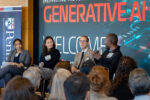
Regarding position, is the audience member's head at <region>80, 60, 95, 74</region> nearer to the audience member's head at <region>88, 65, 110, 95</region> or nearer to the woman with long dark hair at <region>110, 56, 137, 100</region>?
the woman with long dark hair at <region>110, 56, 137, 100</region>

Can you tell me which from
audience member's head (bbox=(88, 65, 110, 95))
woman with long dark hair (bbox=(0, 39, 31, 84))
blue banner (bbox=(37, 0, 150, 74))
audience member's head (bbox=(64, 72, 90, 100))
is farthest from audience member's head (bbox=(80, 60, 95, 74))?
audience member's head (bbox=(64, 72, 90, 100))

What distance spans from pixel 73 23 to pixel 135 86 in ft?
14.0

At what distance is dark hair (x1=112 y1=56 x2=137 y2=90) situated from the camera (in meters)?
3.87

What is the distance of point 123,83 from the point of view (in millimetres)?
3873

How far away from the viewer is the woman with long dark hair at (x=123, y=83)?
3.72m

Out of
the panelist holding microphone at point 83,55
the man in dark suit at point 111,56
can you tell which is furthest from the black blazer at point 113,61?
the panelist holding microphone at point 83,55

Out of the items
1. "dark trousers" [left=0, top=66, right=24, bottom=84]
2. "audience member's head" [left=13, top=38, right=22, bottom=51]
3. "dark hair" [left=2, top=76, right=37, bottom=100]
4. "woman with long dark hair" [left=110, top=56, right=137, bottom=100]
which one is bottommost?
"dark trousers" [left=0, top=66, right=24, bottom=84]

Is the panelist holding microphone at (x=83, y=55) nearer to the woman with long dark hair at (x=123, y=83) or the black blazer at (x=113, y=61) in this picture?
the black blazer at (x=113, y=61)

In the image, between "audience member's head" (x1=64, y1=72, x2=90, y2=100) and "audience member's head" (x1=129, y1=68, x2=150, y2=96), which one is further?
"audience member's head" (x1=129, y1=68, x2=150, y2=96)

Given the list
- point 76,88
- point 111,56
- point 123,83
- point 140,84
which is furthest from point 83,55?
point 76,88

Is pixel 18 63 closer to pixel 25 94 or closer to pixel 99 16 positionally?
pixel 99 16

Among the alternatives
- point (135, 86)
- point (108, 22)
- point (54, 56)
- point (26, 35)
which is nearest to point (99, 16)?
point (108, 22)

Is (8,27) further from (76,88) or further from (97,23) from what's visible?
(76,88)

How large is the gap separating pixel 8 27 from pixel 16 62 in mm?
1012
